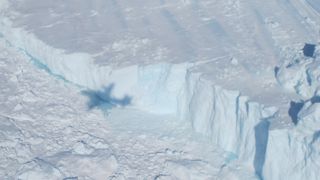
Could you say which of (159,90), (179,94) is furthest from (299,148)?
(159,90)

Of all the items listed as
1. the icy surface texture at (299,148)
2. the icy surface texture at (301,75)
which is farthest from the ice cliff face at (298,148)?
the icy surface texture at (301,75)

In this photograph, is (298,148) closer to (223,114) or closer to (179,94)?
(223,114)

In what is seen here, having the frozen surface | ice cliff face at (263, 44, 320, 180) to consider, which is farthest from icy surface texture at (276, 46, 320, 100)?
ice cliff face at (263, 44, 320, 180)

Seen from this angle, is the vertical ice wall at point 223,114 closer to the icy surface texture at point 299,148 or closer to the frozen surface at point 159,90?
the frozen surface at point 159,90

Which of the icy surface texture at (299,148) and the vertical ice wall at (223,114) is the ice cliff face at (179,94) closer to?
the vertical ice wall at (223,114)

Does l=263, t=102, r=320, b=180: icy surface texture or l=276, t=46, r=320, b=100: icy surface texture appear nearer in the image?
l=263, t=102, r=320, b=180: icy surface texture

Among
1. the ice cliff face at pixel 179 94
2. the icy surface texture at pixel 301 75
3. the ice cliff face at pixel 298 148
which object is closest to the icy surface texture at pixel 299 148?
the ice cliff face at pixel 298 148

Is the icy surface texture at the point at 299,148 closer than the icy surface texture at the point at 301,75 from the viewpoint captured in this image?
Yes

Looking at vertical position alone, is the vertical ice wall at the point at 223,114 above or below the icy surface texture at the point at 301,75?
below

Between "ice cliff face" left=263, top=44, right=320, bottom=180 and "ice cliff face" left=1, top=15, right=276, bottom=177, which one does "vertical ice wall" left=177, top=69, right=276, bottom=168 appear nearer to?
"ice cliff face" left=1, top=15, right=276, bottom=177
